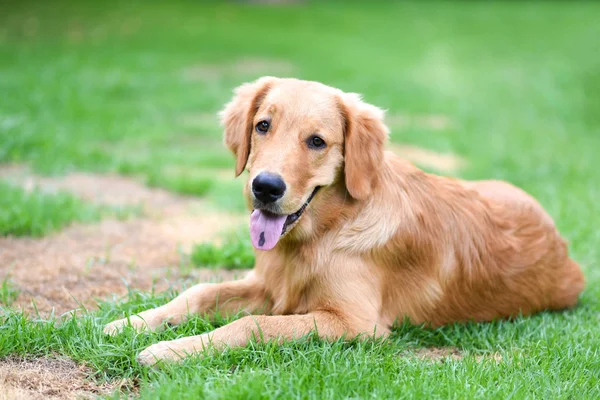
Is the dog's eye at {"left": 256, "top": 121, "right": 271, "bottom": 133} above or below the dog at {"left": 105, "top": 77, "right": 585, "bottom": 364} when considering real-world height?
above

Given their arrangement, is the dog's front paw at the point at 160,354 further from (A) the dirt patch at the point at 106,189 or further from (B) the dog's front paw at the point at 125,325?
(A) the dirt patch at the point at 106,189

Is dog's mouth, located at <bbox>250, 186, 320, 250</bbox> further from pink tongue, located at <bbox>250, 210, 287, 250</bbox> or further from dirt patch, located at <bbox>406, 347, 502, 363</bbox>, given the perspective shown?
dirt patch, located at <bbox>406, 347, 502, 363</bbox>

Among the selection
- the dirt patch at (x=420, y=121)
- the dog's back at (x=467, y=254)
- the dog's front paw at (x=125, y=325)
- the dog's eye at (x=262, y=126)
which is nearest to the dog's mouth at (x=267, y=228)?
the dog's eye at (x=262, y=126)

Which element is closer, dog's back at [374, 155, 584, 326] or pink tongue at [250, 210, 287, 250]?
pink tongue at [250, 210, 287, 250]

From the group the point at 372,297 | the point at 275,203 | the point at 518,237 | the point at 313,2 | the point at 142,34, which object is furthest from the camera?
the point at 313,2

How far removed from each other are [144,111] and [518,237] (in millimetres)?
8408

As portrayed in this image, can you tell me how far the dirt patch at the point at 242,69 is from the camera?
15.6 metres

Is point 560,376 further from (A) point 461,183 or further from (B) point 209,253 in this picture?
(B) point 209,253

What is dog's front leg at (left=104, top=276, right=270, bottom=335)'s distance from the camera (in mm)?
4367

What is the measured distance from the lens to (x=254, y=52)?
18.4 m

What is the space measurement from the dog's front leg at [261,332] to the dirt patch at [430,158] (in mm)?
5369

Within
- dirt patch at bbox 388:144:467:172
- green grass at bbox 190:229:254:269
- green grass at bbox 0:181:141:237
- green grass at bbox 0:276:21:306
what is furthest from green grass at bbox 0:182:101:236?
dirt patch at bbox 388:144:467:172

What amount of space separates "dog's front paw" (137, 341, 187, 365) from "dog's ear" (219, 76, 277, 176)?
1372 millimetres

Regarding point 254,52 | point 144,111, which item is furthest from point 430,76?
point 144,111
